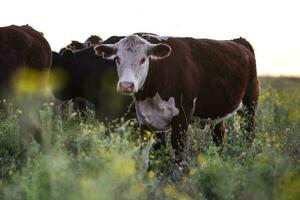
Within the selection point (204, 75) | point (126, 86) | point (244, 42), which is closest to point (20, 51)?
point (204, 75)

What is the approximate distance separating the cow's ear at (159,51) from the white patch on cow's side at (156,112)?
0.51m

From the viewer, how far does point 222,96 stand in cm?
1034

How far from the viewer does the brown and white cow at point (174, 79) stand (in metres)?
8.92

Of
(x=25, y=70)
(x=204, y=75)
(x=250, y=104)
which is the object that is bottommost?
(x=250, y=104)

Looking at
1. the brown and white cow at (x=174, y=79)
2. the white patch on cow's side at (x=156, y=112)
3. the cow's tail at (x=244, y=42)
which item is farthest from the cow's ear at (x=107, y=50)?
the cow's tail at (x=244, y=42)

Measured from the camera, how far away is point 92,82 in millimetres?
11938

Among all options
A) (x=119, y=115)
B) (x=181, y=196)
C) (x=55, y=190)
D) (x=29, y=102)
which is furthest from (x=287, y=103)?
(x=55, y=190)

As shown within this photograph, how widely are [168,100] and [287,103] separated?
313 inches

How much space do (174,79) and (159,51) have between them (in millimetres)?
465

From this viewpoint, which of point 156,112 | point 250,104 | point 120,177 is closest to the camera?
point 120,177

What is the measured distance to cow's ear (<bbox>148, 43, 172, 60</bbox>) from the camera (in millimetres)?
8961

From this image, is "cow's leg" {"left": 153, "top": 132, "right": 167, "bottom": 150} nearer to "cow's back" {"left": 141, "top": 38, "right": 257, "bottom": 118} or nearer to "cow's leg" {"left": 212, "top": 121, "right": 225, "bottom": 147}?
"cow's back" {"left": 141, "top": 38, "right": 257, "bottom": 118}

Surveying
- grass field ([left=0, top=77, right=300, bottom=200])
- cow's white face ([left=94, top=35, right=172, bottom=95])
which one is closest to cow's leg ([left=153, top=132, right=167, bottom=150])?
cow's white face ([left=94, top=35, right=172, bottom=95])

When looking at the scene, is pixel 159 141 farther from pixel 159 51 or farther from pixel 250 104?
pixel 250 104
